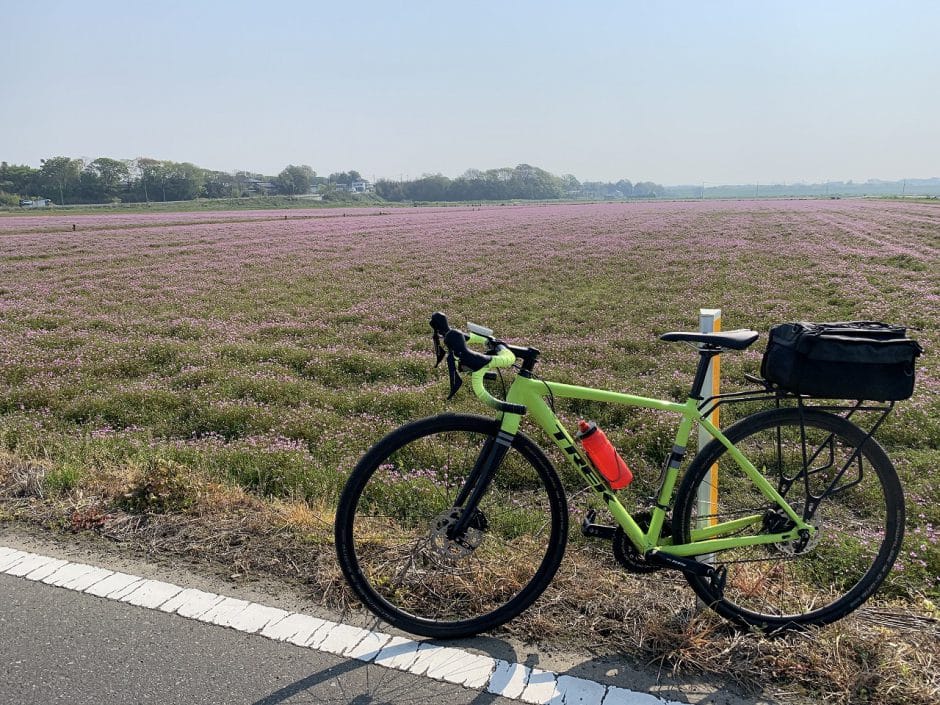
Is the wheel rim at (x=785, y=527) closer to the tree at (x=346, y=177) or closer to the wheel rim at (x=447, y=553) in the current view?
the wheel rim at (x=447, y=553)

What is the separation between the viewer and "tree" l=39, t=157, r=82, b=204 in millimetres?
110562

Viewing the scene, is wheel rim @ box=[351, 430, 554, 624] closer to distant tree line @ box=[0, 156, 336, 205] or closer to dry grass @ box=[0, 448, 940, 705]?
dry grass @ box=[0, 448, 940, 705]

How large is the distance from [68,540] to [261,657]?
1.88 m

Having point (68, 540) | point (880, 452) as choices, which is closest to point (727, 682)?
point (880, 452)

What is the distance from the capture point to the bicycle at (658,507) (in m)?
2.95

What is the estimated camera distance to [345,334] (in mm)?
11273

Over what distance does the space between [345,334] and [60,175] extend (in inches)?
5009

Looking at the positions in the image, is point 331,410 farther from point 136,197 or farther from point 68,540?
point 136,197

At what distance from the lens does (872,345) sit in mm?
2740

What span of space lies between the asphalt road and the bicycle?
39cm

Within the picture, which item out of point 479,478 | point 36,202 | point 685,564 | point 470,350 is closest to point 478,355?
point 470,350

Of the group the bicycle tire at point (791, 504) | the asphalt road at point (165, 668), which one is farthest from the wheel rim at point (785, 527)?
the asphalt road at point (165, 668)

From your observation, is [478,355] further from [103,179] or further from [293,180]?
[293,180]

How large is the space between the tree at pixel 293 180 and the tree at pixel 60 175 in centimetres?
3911
